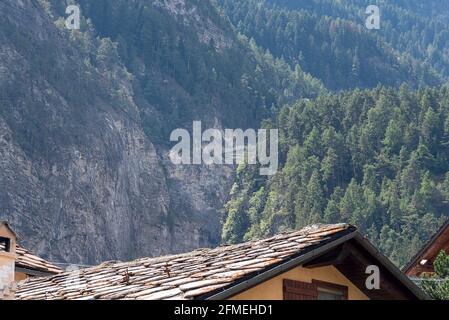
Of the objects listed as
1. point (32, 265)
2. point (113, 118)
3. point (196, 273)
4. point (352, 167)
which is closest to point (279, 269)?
point (196, 273)

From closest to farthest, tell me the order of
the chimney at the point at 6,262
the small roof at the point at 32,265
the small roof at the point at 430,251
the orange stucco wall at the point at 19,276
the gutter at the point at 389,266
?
1. the gutter at the point at 389,266
2. the chimney at the point at 6,262
3. the orange stucco wall at the point at 19,276
4. the small roof at the point at 32,265
5. the small roof at the point at 430,251

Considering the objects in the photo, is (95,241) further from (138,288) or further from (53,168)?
(138,288)

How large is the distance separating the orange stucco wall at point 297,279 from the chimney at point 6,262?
351 cm

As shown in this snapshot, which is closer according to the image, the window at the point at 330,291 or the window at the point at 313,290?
the window at the point at 313,290

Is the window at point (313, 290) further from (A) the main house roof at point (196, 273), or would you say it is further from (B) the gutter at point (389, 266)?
(B) the gutter at point (389, 266)

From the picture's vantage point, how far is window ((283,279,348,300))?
15.3 m

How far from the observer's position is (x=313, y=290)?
16000mm

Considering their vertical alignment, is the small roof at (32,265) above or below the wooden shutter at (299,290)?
A: above

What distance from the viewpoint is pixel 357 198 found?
123m

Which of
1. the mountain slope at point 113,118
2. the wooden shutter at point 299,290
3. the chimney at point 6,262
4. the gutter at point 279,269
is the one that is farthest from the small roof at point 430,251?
the mountain slope at point 113,118

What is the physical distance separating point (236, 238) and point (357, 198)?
59.2 feet

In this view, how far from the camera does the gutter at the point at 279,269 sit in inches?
529
